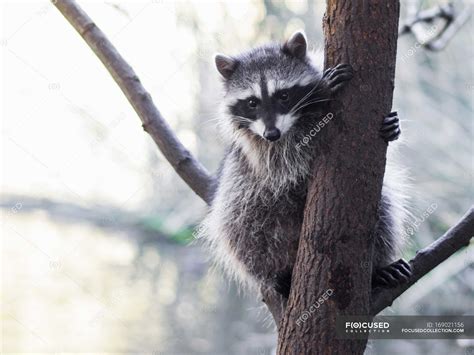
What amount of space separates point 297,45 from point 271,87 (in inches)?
12.5

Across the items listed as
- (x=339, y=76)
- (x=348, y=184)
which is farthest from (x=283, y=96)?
(x=348, y=184)

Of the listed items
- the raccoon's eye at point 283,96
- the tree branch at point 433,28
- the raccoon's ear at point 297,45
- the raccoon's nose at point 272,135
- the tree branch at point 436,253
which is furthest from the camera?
the tree branch at point 433,28

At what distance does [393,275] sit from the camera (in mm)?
2363

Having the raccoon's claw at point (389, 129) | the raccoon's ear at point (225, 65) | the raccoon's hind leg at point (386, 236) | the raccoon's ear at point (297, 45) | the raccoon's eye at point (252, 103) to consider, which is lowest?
the raccoon's hind leg at point (386, 236)

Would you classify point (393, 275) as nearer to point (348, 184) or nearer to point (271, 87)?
point (348, 184)

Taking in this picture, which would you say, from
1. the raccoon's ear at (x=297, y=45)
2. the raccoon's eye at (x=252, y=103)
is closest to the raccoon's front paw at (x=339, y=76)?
the raccoon's eye at (x=252, y=103)

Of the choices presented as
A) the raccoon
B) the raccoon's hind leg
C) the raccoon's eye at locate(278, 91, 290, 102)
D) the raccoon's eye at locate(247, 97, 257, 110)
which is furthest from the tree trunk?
the raccoon's eye at locate(247, 97, 257, 110)

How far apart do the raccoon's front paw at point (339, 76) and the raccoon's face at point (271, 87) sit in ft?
1.20

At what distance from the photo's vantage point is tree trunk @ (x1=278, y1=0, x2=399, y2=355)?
6.27 feet

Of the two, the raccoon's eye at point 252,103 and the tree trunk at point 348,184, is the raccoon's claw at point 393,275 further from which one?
the raccoon's eye at point 252,103

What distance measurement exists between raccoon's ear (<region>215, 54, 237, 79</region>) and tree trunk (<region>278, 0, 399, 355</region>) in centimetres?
107

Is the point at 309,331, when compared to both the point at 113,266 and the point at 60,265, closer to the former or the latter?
the point at 60,265

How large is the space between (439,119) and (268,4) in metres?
1.75

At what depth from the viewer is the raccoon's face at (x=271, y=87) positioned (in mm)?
2535
